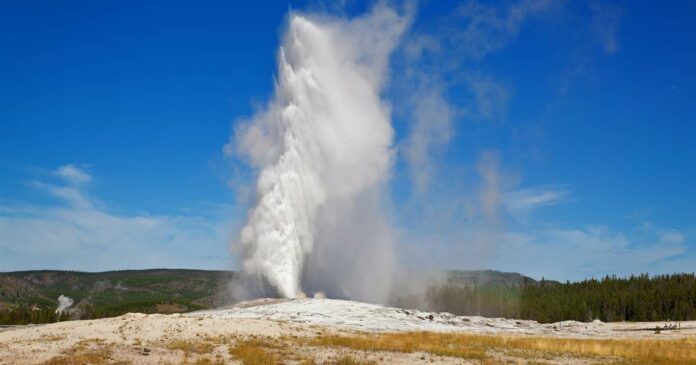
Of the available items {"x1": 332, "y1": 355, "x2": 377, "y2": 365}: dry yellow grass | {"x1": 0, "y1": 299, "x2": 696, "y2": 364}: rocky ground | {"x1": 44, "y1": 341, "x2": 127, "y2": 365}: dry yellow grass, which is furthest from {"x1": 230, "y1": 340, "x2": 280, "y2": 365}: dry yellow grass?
{"x1": 44, "y1": 341, "x2": 127, "y2": 365}: dry yellow grass

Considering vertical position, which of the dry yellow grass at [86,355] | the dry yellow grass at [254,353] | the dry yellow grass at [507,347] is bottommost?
the dry yellow grass at [86,355]

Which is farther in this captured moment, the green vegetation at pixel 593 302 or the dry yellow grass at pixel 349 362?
the green vegetation at pixel 593 302

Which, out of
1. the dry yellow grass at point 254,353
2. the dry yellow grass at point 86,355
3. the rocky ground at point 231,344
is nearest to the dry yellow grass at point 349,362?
the rocky ground at point 231,344

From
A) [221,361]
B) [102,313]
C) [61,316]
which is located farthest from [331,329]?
[102,313]

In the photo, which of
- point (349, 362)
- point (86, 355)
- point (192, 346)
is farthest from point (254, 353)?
point (86, 355)

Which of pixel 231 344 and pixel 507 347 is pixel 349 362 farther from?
pixel 507 347

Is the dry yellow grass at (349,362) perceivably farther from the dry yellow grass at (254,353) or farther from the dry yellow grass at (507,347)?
the dry yellow grass at (507,347)

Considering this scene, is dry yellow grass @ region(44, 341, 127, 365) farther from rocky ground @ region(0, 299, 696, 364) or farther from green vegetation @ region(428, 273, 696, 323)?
green vegetation @ region(428, 273, 696, 323)

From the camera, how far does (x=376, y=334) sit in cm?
3850

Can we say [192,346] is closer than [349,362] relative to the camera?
No

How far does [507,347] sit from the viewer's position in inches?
1314

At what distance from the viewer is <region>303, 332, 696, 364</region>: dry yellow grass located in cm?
2923

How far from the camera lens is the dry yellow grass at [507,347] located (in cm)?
2923

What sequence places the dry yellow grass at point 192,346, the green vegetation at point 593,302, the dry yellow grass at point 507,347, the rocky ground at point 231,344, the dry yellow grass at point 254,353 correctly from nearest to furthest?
the dry yellow grass at point 254,353 < the rocky ground at point 231,344 < the dry yellow grass at point 192,346 < the dry yellow grass at point 507,347 < the green vegetation at point 593,302
